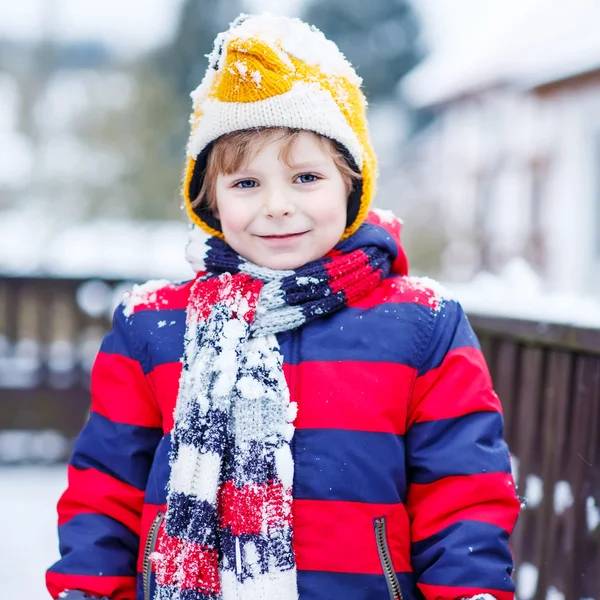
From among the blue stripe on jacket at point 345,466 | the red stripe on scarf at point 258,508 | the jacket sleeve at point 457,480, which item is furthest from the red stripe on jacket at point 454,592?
the red stripe on scarf at point 258,508

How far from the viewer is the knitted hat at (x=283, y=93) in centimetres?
163

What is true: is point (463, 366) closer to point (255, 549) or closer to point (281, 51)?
point (255, 549)

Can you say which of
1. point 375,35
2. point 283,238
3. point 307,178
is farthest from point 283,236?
point 375,35

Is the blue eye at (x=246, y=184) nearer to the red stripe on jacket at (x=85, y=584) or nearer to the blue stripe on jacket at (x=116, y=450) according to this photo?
the blue stripe on jacket at (x=116, y=450)

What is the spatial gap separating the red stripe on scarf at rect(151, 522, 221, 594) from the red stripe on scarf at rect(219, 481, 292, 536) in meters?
0.07

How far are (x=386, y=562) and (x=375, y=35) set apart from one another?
24.6 metres

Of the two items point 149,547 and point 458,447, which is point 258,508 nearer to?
point 149,547

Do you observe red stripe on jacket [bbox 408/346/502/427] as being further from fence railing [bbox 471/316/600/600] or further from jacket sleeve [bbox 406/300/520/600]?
fence railing [bbox 471/316/600/600]

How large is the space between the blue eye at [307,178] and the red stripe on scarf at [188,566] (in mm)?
722

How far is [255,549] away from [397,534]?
0.27m

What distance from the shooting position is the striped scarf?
1.53 metres

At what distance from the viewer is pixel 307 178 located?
1.67 metres

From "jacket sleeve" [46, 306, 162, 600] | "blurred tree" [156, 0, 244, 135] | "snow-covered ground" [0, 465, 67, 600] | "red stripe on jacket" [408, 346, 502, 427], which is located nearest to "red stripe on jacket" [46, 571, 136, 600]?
"jacket sleeve" [46, 306, 162, 600]

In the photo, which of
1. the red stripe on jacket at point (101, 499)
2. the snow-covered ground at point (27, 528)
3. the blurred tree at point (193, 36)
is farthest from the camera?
the blurred tree at point (193, 36)
